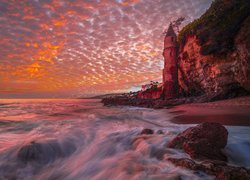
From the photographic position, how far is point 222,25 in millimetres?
16094

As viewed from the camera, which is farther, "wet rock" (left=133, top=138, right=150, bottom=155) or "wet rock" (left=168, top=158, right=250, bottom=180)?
"wet rock" (left=133, top=138, right=150, bottom=155)

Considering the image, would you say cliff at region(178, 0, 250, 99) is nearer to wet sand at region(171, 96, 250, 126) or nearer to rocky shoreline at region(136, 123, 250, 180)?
wet sand at region(171, 96, 250, 126)

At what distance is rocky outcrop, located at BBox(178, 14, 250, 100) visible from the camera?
1363cm

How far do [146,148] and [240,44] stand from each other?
42.9 ft

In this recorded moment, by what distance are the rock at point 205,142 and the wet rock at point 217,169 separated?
0.41m

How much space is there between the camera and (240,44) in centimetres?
1391

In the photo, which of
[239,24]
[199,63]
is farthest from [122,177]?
[199,63]

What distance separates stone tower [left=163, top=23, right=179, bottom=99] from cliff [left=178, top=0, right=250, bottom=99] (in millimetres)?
8245

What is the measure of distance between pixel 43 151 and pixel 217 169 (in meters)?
4.60

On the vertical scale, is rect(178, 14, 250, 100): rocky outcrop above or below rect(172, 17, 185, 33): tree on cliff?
below

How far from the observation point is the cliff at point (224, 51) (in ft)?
45.6

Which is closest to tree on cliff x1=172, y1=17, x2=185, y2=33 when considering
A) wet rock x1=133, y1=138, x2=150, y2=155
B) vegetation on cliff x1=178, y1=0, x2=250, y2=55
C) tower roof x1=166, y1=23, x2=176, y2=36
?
tower roof x1=166, y1=23, x2=176, y2=36

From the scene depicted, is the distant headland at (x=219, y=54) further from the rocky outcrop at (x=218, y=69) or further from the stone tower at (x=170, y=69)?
the stone tower at (x=170, y=69)

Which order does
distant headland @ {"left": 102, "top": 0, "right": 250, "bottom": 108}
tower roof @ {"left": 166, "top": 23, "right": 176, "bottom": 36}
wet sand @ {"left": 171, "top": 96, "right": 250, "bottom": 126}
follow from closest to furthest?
wet sand @ {"left": 171, "top": 96, "right": 250, "bottom": 126}
distant headland @ {"left": 102, "top": 0, "right": 250, "bottom": 108}
tower roof @ {"left": 166, "top": 23, "right": 176, "bottom": 36}
